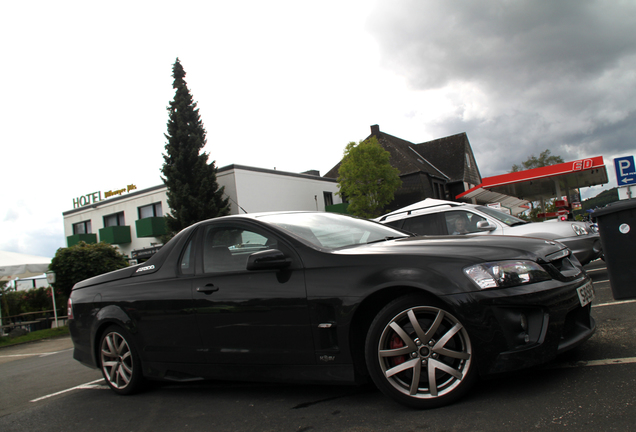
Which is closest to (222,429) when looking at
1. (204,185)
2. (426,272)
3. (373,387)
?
(373,387)

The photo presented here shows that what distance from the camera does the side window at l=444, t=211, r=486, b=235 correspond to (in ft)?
29.2

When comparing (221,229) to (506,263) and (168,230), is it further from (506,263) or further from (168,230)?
(168,230)

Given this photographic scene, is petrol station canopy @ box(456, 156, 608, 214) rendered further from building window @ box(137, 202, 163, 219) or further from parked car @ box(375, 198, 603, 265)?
building window @ box(137, 202, 163, 219)

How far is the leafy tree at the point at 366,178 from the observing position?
31328 millimetres

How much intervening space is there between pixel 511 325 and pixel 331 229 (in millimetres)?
1665

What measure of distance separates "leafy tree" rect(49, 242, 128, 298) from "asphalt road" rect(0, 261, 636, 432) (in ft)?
40.5

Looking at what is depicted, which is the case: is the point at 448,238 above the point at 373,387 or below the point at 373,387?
above

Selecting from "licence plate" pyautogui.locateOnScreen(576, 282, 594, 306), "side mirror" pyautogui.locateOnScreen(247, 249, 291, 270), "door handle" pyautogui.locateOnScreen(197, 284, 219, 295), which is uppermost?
"side mirror" pyautogui.locateOnScreen(247, 249, 291, 270)

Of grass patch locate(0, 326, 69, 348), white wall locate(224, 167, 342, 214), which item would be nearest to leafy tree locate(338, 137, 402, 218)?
white wall locate(224, 167, 342, 214)

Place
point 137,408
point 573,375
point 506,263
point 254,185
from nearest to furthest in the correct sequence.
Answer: point 506,263, point 573,375, point 137,408, point 254,185

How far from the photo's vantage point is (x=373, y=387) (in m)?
3.78

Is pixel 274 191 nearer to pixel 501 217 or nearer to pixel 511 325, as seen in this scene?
pixel 501 217

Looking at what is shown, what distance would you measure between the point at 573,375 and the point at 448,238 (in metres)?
1.19

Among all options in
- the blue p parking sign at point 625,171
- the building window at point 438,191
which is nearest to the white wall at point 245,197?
the building window at point 438,191
